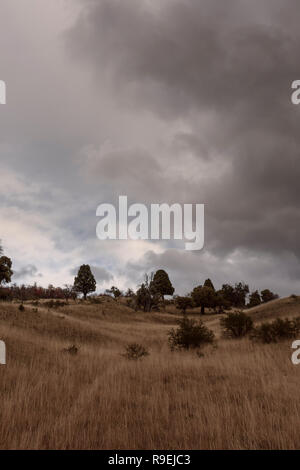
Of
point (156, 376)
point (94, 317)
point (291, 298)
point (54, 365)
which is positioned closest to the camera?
point (156, 376)

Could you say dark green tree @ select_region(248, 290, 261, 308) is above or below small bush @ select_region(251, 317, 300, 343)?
above

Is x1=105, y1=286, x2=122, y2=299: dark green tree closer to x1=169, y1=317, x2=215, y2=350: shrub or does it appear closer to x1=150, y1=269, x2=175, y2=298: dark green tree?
x1=150, y1=269, x2=175, y2=298: dark green tree

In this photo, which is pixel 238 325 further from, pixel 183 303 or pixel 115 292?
pixel 115 292

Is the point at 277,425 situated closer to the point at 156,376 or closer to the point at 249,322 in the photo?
the point at 156,376

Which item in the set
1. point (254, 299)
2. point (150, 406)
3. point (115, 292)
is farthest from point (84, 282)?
point (150, 406)

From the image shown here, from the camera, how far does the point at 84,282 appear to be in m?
81.9

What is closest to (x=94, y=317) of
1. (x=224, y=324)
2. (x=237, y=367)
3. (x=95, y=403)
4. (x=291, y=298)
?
(x=224, y=324)

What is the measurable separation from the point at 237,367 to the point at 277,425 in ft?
17.5

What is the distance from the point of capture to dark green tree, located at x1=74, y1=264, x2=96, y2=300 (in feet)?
268

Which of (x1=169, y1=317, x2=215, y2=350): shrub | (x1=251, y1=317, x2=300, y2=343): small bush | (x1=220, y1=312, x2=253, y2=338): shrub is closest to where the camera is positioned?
(x1=251, y1=317, x2=300, y2=343): small bush

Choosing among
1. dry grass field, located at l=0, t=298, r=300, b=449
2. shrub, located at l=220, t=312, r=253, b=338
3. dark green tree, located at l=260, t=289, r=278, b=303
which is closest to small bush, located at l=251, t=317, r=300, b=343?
shrub, located at l=220, t=312, r=253, b=338

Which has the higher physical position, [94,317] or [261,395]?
[94,317]

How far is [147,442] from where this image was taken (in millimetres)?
4184
